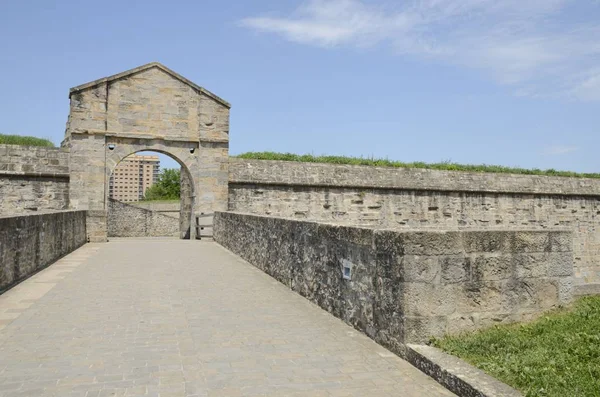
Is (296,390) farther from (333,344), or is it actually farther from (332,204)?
(332,204)

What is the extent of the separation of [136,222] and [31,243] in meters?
16.4

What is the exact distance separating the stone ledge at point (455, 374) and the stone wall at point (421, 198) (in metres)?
12.8

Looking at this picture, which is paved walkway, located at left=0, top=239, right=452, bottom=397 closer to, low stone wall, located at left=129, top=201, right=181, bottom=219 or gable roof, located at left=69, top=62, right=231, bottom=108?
gable roof, located at left=69, top=62, right=231, bottom=108

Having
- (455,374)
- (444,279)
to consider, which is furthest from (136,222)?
(455,374)

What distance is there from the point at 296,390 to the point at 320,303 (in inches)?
107

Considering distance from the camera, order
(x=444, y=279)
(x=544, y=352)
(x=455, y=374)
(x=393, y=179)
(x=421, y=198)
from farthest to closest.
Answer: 1. (x=421, y=198)
2. (x=393, y=179)
3. (x=444, y=279)
4. (x=544, y=352)
5. (x=455, y=374)

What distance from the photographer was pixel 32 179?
14.6 meters

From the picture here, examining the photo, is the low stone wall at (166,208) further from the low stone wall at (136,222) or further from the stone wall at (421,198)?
the stone wall at (421,198)

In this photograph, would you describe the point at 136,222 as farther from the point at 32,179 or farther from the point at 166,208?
the point at 32,179

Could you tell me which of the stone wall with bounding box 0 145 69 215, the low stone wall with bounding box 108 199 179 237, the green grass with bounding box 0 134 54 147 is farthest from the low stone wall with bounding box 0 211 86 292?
the low stone wall with bounding box 108 199 179 237

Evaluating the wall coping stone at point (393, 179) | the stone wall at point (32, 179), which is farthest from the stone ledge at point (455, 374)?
the stone wall at point (32, 179)

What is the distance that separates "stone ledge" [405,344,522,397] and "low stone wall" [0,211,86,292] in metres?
6.04

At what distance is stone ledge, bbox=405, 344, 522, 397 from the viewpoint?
9.85 ft

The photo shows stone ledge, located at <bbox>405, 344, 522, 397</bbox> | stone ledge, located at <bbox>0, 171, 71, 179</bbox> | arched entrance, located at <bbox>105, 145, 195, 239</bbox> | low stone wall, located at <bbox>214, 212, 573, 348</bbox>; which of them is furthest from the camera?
arched entrance, located at <bbox>105, 145, 195, 239</bbox>
